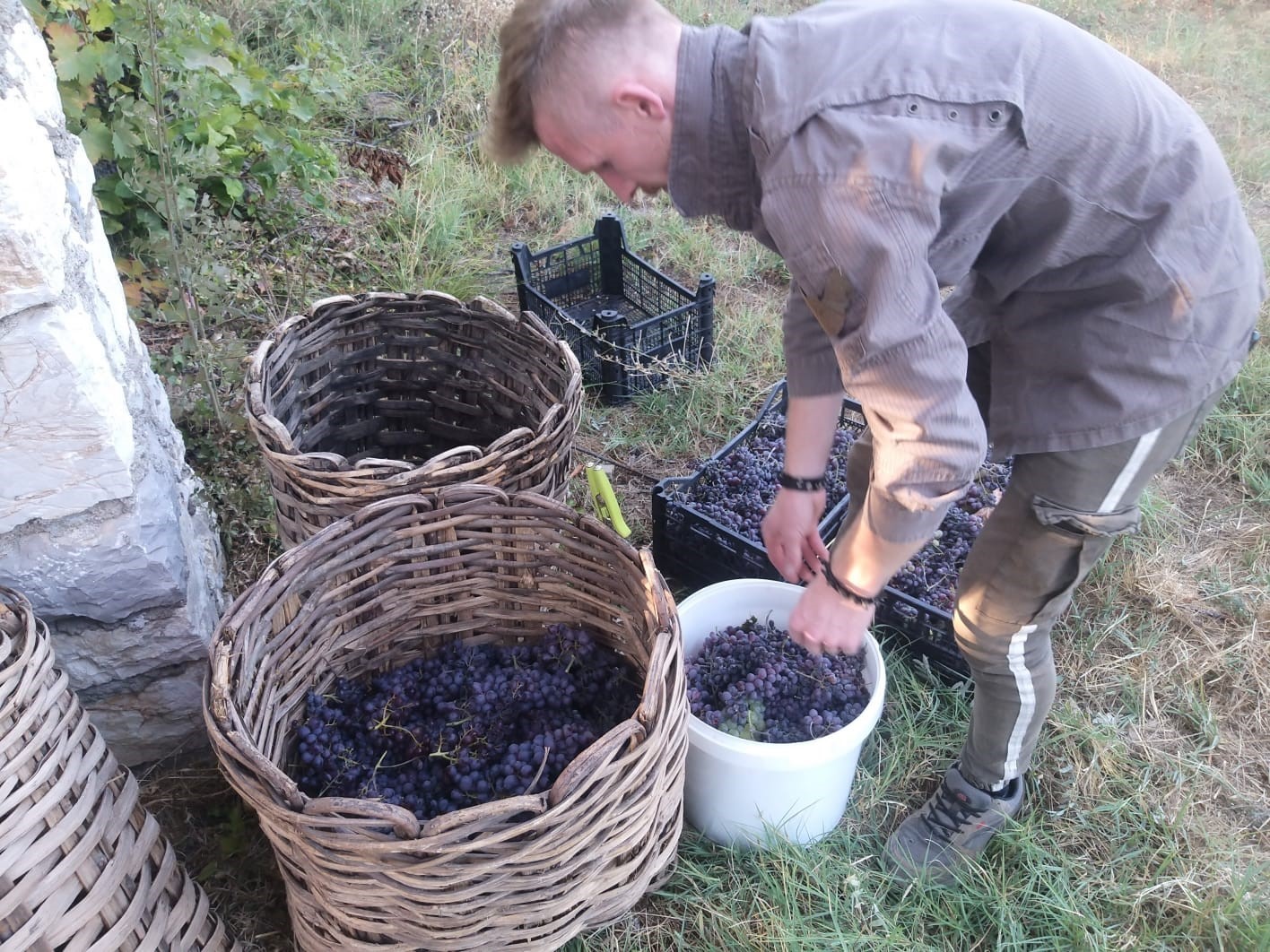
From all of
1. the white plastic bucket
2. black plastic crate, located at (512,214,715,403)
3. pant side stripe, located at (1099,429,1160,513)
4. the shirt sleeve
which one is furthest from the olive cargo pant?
black plastic crate, located at (512,214,715,403)

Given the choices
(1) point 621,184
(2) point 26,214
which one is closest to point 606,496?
(1) point 621,184

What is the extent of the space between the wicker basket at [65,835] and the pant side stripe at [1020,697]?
1320mm

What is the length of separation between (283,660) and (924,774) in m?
1.24

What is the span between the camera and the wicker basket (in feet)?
3.76

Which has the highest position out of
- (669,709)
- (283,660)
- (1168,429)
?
(1168,429)

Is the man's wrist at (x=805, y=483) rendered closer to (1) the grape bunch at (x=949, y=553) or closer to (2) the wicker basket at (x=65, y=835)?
(1) the grape bunch at (x=949, y=553)

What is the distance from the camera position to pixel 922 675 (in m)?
2.04

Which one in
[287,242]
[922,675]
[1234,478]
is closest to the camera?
[922,675]

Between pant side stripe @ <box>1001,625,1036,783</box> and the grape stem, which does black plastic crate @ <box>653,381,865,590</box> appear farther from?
the grape stem

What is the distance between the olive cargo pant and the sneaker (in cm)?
4

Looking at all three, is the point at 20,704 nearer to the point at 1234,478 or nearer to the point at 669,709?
the point at 669,709

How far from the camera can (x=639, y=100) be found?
1.08 metres

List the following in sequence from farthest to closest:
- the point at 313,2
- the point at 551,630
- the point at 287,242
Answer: the point at 313,2, the point at 287,242, the point at 551,630

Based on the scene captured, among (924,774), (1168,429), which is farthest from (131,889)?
(1168,429)
